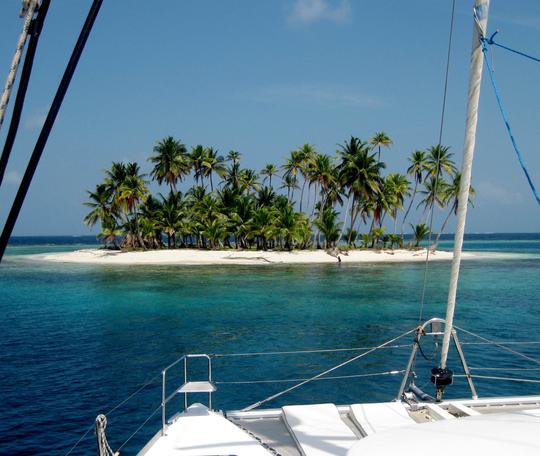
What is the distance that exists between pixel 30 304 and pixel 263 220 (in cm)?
3897

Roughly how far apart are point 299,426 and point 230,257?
187ft

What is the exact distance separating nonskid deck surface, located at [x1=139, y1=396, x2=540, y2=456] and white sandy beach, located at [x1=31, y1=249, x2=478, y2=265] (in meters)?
53.9

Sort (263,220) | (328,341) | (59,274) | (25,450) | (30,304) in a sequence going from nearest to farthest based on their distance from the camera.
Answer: (25,450), (328,341), (30,304), (59,274), (263,220)

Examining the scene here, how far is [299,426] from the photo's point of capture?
22.0 ft

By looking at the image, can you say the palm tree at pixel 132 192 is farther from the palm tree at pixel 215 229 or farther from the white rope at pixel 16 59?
the white rope at pixel 16 59

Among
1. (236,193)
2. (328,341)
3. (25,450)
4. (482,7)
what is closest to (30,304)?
(328,341)

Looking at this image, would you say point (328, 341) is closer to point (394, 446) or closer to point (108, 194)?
point (394, 446)

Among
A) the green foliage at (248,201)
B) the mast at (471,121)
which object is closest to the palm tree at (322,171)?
the green foliage at (248,201)

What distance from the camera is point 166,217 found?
69.8 metres

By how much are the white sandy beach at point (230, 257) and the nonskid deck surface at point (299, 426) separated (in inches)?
2122

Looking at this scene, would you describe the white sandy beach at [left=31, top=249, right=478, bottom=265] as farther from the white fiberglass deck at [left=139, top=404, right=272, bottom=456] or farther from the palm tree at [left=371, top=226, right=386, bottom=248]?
the white fiberglass deck at [left=139, top=404, right=272, bottom=456]

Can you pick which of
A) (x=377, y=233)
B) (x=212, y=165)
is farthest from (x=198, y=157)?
(x=377, y=233)

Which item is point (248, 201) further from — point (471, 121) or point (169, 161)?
point (471, 121)

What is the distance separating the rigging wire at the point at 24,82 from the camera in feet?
8.70
